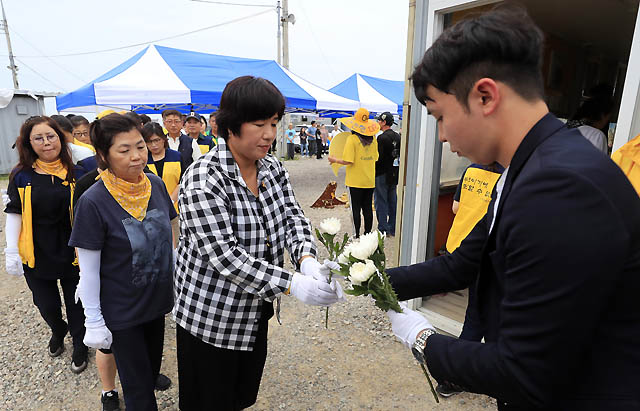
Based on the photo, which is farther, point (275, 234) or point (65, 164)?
point (65, 164)

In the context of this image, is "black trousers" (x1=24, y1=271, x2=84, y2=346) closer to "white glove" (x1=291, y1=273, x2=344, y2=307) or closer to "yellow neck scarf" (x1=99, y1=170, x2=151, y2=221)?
"yellow neck scarf" (x1=99, y1=170, x2=151, y2=221)

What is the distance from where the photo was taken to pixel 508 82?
877 mm

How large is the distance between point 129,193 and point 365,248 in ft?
5.09

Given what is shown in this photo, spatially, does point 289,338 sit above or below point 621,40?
below

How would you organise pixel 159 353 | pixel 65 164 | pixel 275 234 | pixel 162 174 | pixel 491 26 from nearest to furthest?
1. pixel 491 26
2. pixel 275 234
3. pixel 159 353
4. pixel 65 164
5. pixel 162 174

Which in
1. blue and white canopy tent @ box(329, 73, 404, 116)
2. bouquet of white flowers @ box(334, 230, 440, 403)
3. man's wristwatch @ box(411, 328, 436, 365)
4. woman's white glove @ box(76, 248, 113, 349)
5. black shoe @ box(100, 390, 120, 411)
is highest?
blue and white canopy tent @ box(329, 73, 404, 116)

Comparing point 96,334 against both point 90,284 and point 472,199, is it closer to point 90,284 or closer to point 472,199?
point 90,284

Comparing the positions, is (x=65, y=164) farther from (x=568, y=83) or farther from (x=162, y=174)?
(x=568, y=83)

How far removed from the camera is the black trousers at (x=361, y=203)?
599 centimetres

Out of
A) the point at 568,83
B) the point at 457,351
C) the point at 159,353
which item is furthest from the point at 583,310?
the point at 568,83

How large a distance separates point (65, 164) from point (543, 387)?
11.5 ft

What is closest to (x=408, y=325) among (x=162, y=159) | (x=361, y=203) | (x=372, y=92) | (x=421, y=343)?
(x=421, y=343)

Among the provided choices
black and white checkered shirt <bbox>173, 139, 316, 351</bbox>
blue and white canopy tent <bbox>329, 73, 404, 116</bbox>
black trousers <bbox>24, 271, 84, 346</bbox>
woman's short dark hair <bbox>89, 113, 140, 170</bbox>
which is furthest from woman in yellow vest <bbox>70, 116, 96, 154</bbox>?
blue and white canopy tent <bbox>329, 73, 404, 116</bbox>

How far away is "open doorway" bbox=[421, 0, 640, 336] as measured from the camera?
391 cm
